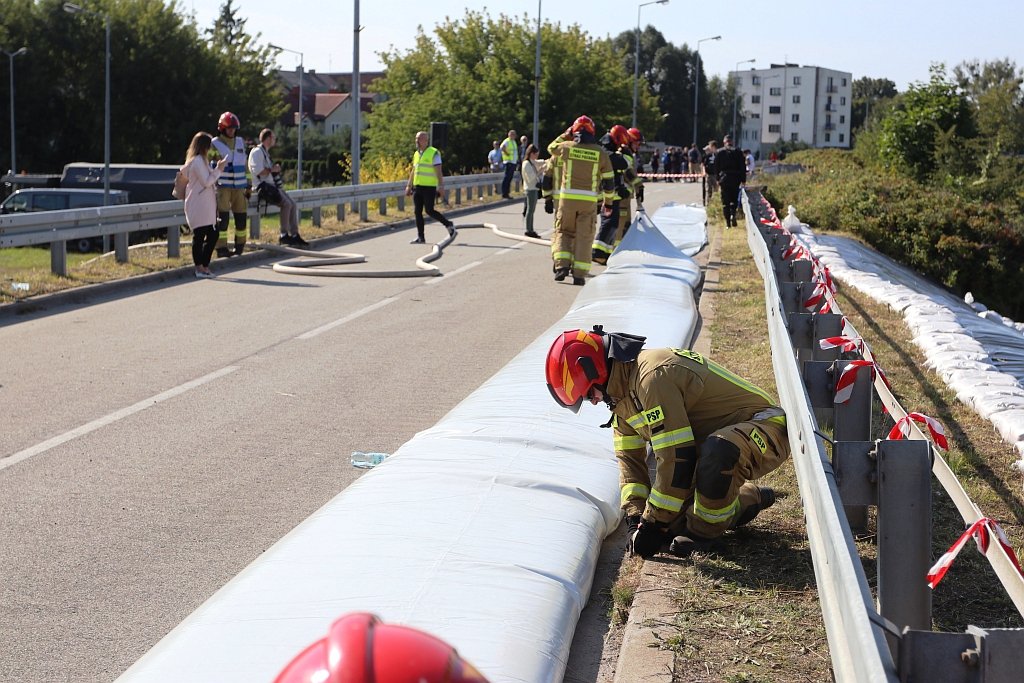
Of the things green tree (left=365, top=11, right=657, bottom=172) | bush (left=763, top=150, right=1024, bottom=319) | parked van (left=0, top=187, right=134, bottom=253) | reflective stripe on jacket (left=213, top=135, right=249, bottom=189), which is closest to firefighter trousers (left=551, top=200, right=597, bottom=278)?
reflective stripe on jacket (left=213, top=135, right=249, bottom=189)

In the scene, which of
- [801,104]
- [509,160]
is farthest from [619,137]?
[801,104]

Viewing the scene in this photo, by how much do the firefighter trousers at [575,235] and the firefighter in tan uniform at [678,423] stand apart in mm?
9183

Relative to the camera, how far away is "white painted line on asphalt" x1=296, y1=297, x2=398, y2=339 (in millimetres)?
11469

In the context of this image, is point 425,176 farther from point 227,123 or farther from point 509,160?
point 509,160

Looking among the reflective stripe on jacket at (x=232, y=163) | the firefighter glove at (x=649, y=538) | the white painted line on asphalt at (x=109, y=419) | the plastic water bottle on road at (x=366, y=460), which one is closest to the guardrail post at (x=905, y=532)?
the firefighter glove at (x=649, y=538)

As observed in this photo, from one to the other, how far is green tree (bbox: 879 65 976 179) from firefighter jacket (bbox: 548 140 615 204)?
27.6 m

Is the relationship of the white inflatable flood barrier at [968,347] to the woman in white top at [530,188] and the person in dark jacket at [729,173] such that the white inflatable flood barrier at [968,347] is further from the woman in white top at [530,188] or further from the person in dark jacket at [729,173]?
the woman in white top at [530,188]

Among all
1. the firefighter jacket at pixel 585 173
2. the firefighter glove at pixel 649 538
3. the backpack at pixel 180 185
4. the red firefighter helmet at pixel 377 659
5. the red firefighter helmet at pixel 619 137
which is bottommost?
the firefighter glove at pixel 649 538

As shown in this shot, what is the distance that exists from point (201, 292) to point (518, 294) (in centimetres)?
379

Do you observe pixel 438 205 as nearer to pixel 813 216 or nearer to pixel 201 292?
pixel 813 216

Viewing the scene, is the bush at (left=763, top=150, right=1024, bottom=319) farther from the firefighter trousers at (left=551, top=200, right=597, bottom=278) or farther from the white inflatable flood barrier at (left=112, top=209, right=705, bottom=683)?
the white inflatable flood barrier at (left=112, top=209, right=705, bottom=683)

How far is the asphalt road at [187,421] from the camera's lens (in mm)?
4949

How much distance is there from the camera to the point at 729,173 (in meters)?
21.8

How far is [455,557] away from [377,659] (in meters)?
2.96
